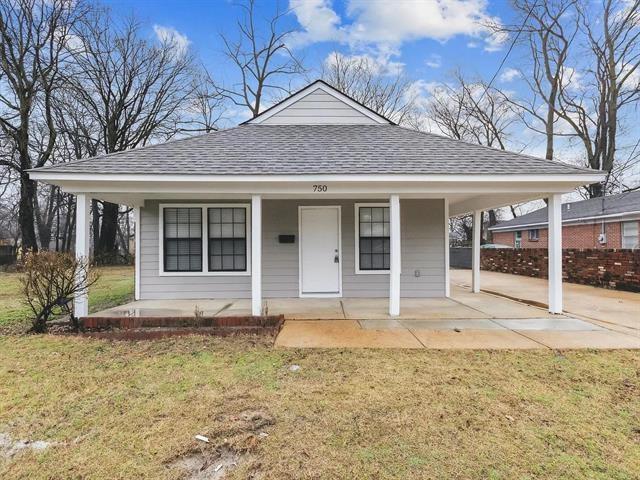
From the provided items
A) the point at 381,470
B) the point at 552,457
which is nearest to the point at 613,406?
the point at 552,457

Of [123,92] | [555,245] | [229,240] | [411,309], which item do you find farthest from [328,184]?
[123,92]

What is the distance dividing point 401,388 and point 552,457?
1.33 m

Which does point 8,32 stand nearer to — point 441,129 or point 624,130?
point 441,129

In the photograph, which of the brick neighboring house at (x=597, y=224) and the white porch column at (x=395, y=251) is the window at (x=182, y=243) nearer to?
the white porch column at (x=395, y=251)

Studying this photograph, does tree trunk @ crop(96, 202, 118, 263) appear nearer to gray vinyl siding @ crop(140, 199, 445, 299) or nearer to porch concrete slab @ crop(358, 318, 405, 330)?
gray vinyl siding @ crop(140, 199, 445, 299)

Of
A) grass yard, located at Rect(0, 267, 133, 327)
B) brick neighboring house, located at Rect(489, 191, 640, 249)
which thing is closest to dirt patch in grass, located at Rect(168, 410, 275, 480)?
grass yard, located at Rect(0, 267, 133, 327)

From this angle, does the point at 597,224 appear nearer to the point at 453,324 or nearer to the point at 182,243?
the point at 453,324

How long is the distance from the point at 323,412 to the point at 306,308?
417cm

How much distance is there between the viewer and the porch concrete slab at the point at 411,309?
21.5 feet

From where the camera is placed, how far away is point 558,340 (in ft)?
16.6

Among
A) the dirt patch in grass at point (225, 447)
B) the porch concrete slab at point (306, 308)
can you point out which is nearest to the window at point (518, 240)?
the porch concrete slab at point (306, 308)

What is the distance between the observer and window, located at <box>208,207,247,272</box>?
8438 millimetres

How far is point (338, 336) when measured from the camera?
5.28 metres

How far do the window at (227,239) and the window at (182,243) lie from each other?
0.31 metres
